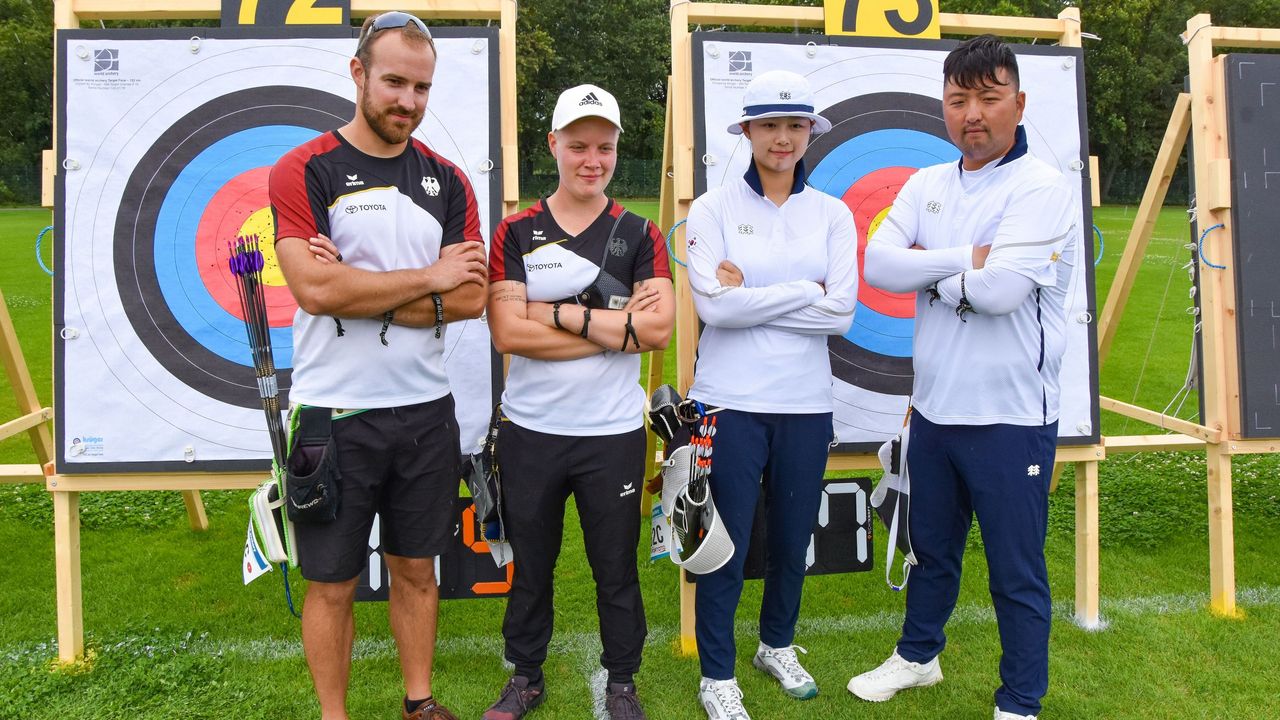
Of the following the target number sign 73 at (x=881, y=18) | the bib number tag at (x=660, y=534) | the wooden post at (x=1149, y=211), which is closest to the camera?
the bib number tag at (x=660, y=534)

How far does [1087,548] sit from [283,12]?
3.65 meters

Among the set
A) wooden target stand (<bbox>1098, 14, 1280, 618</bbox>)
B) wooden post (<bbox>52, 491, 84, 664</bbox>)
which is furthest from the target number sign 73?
wooden post (<bbox>52, 491, 84, 664</bbox>)

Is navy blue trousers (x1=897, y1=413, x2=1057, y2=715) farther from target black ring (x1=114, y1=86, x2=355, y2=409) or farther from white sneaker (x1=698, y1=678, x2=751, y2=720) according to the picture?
target black ring (x1=114, y1=86, x2=355, y2=409)

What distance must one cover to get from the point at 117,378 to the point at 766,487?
2326mm

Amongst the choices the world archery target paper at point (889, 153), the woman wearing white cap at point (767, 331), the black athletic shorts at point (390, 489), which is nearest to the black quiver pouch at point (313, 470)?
the black athletic shorts at point (390, 489)

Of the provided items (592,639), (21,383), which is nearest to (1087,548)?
(592,639)

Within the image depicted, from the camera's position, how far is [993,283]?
7.95 feet

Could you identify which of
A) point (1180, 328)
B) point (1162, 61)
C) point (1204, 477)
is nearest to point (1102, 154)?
point (1162, 61)

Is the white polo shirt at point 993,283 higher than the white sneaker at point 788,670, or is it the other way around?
the white polo shirt at point 993,283

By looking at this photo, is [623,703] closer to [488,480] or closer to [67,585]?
[488,480]

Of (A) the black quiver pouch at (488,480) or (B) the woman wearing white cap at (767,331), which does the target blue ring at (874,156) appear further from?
(A) the black quiver pouch at (488,480)

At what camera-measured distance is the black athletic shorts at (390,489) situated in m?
2.40

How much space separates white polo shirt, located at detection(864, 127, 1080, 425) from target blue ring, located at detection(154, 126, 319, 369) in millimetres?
2171

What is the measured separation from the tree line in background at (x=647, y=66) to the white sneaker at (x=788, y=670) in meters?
29.7
